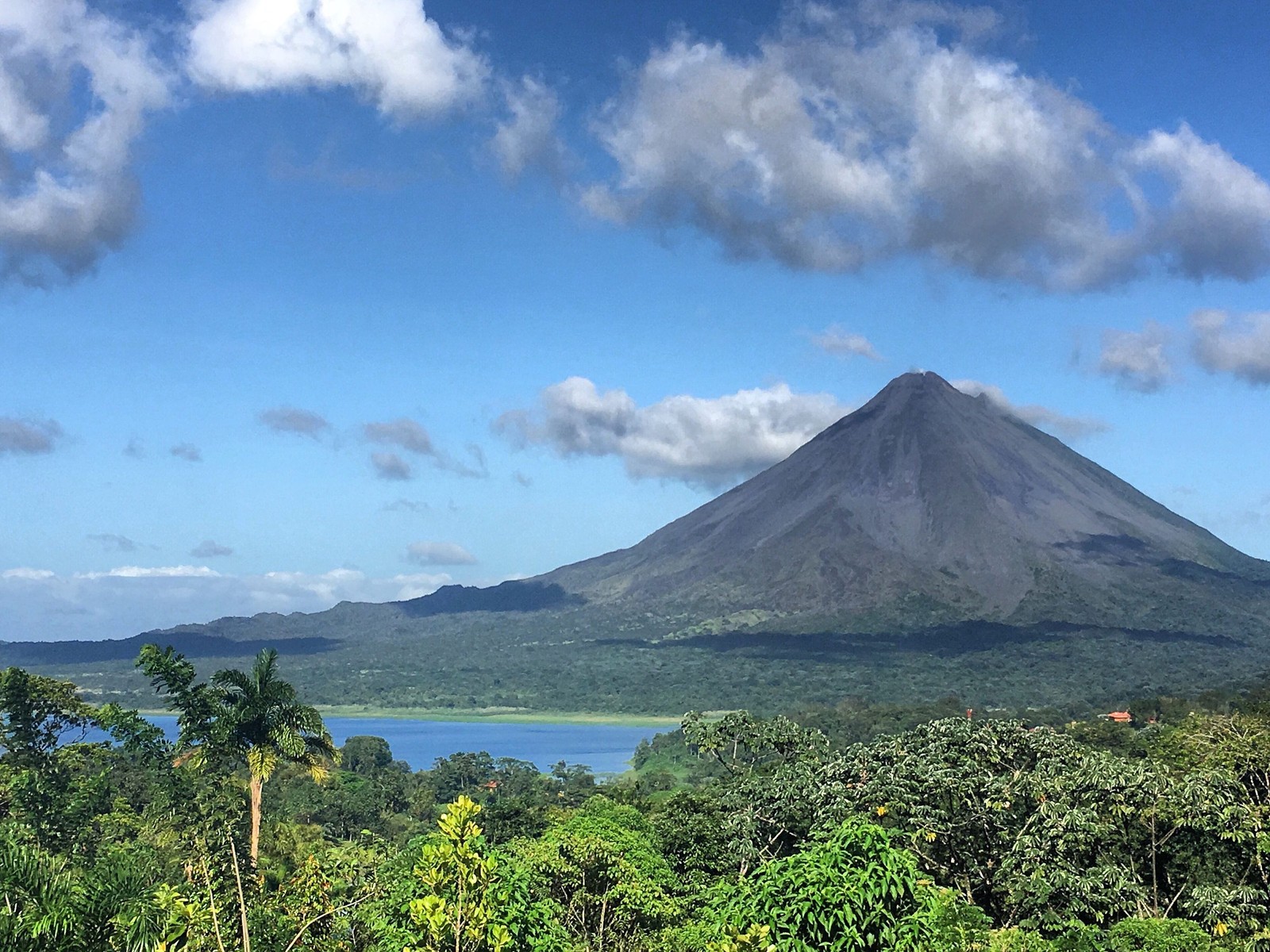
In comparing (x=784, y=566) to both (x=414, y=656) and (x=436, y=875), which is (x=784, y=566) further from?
(x=436, y=875)

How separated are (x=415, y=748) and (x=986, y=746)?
92831 millimetres

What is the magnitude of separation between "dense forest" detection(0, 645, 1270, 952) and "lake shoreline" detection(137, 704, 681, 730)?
106976 millimetres

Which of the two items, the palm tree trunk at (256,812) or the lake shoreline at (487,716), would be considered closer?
the palm tree trunk at (256,812)

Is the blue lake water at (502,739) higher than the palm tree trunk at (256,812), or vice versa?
the palm tree trunk at (256,812)

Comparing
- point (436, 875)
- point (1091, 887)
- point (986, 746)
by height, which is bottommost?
point (1091, 887)

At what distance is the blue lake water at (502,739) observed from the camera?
96.3 m

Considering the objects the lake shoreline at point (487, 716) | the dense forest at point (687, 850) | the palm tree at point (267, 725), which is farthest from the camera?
the lake shoreline at point (487, 716)

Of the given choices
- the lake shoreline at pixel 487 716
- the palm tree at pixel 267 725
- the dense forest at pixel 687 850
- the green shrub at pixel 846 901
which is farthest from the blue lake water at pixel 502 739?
the green shrub at pixel 846 901

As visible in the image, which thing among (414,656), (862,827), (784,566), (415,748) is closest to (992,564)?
(784,566)

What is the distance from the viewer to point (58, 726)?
24.1 meters

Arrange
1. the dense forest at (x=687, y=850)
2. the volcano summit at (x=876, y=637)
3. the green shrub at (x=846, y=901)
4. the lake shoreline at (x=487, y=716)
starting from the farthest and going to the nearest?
the lake shoreline at (x=487, y=716) < the volcano summit at (x=876, y=637) < the dense forest at (x=687, y=850) < the green shrub at (x=846, y=901)

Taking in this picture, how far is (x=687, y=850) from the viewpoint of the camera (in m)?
20.4

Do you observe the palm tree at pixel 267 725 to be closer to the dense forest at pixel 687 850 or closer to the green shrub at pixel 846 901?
the dense forest at pixel 687 850

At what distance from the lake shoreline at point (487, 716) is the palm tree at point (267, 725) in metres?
111
